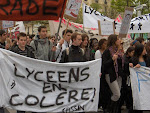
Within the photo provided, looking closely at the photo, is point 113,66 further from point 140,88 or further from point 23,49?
point 23,49

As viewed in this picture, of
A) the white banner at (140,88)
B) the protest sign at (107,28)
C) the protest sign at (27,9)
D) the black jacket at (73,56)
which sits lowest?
the white banner at (140,88)

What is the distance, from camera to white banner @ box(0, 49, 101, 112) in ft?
13.9

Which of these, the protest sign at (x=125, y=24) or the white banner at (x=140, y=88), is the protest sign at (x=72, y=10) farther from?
the white banner at (x=140, y=88)

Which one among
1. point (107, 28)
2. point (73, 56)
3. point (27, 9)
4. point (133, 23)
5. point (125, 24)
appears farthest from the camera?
point (133, 23)

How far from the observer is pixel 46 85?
4375 millimetres

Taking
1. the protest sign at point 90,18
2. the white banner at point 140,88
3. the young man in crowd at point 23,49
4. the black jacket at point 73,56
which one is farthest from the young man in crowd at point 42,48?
the protest sign at point 90,18

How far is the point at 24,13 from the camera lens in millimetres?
4219

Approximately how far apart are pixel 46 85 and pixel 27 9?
1.32 m

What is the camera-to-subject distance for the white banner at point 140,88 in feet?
16.4

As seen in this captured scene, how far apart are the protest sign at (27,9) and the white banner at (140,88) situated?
198 centimetres

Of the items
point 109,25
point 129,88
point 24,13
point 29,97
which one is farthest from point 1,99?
point 109,25

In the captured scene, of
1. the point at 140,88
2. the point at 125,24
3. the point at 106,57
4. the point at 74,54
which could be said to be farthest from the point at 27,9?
the point at 140,88

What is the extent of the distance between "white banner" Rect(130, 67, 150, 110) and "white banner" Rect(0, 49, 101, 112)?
2.85 ft

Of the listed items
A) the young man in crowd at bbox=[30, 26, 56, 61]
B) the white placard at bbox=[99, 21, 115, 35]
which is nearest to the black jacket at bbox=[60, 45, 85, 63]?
the young man in crowd at bbox=[30, 26, 56, 61]
